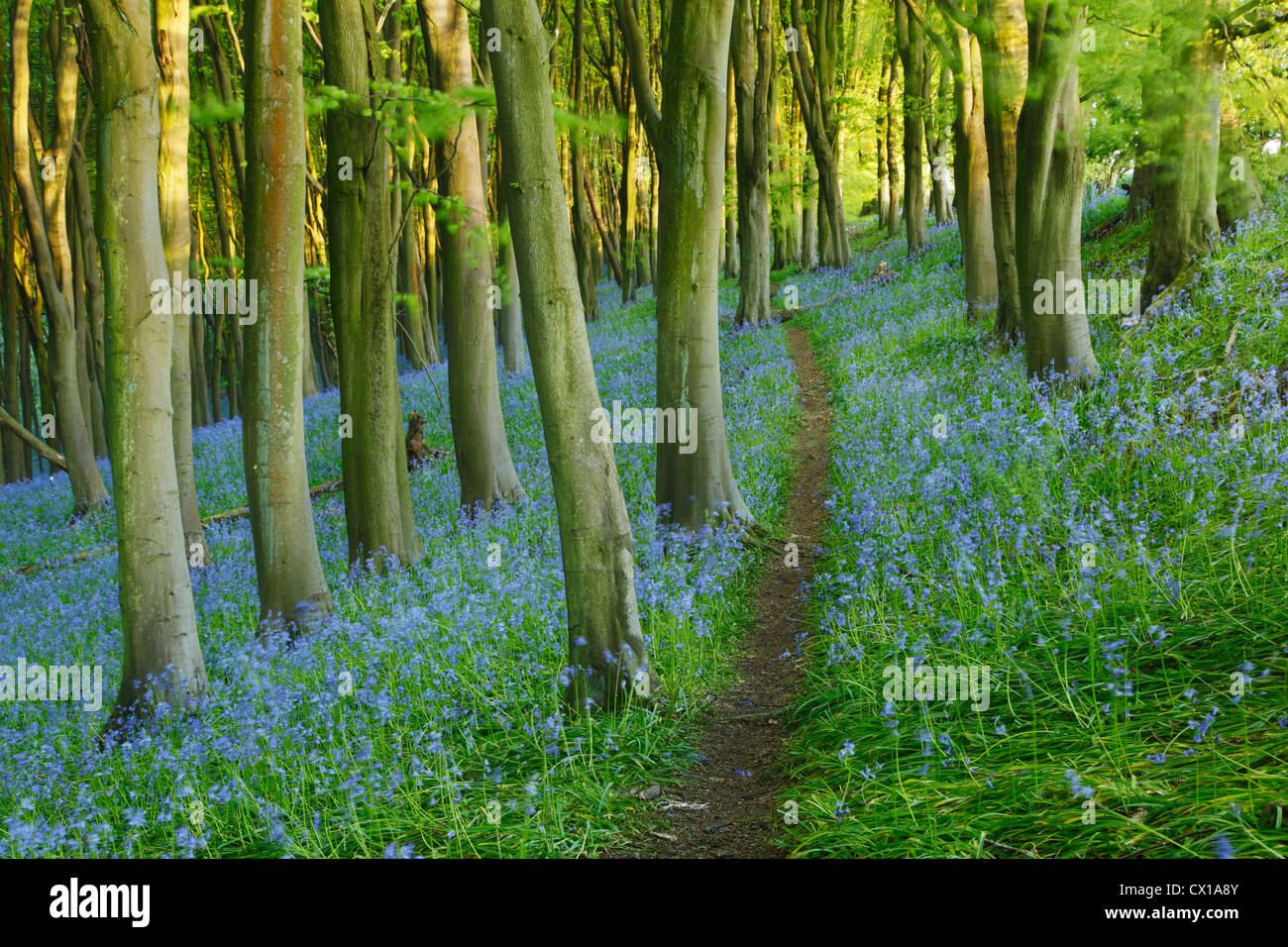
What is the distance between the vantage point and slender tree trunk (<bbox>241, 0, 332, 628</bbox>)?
7520mm

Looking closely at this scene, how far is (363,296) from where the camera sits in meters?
9.01

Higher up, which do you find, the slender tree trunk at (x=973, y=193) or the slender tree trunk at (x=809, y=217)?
the slender tree trunk at (x=809, y=217)

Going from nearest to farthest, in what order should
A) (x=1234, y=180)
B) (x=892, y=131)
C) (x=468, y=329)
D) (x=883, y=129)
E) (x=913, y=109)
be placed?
(x=468, y=329), (x=1234, y=180), (x=913, y=109), (x=892, y=131), (x=883, y=129)

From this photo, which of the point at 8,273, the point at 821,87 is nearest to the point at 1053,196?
the point at 821,87

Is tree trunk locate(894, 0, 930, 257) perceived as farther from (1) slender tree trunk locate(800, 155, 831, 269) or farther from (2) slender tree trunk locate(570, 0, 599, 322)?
(2) slender tree trunk locate(570, 0, 599, 322)

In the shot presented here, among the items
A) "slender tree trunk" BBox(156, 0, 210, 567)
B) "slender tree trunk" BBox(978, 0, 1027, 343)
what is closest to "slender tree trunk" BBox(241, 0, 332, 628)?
"slender tree trunk" BBox(156, 0, 210, 567)

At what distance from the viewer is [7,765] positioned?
18.6 feet

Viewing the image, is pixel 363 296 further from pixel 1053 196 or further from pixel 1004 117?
pixel 1004 117

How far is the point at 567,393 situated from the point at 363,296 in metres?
4.76

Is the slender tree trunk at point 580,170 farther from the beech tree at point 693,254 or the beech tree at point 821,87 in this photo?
the beech tree at point 693,254

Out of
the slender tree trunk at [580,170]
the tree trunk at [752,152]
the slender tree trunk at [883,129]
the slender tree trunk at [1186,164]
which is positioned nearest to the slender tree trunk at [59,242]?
the slender tree trunk at [580,170]

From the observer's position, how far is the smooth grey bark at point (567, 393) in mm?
5055

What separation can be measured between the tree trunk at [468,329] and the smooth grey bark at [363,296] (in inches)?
69.4

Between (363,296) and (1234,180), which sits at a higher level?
(1234,180)
